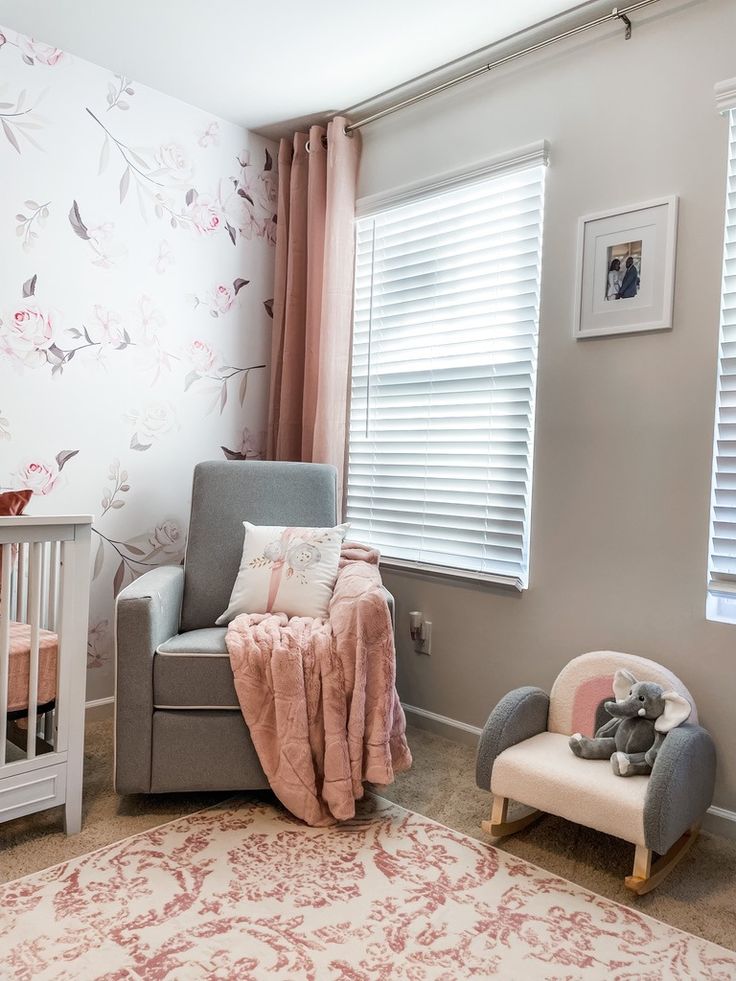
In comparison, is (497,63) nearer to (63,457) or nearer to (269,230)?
(269,230)

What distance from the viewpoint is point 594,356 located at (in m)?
2.39

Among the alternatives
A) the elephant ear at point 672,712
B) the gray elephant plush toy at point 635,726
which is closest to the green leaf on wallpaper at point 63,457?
the gray elephant plush toy at point 635,726

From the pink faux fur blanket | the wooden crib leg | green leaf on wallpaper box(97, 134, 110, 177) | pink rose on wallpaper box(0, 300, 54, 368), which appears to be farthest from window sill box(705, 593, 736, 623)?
green leaf on wallpaper box(97, 134, 110, 177)

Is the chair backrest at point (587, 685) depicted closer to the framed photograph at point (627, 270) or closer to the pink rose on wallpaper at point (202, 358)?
the framed photograph at point (627, 270)

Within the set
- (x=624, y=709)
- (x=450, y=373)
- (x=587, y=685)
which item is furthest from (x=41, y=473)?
(x=624, y=709)

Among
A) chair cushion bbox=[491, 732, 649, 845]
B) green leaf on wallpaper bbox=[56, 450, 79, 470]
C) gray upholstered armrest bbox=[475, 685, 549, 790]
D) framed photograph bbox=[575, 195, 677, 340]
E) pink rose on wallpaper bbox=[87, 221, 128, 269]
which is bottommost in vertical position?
chair cushion bbox=[491, 732, 649, 845]

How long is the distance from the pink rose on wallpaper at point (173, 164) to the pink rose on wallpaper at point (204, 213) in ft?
0.28

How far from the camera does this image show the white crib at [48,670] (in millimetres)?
1854

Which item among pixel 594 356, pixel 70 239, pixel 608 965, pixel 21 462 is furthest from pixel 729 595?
pixel 70 239

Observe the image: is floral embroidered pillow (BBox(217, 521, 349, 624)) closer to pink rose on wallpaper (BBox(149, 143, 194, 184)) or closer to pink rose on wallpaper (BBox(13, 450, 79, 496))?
pink rose on wallpaper (BBox(13, 450, 79, 496))

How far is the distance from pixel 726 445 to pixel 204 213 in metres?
2.24

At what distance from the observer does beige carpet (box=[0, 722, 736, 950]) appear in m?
1.77

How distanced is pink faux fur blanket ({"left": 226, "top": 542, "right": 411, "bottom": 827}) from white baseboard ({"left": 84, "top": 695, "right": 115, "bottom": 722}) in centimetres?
107

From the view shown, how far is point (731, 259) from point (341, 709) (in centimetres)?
168
